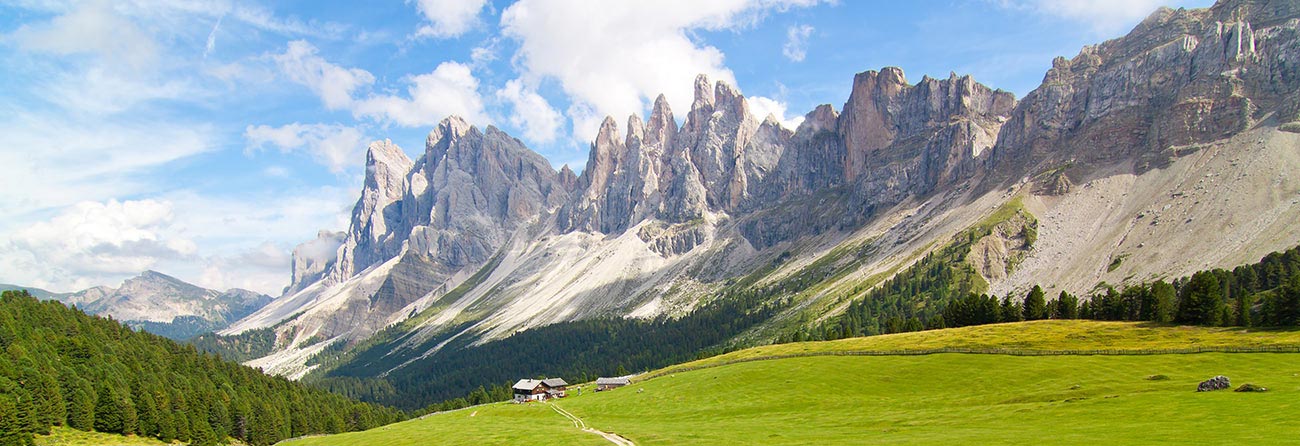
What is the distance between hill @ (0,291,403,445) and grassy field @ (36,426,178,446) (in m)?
1.04

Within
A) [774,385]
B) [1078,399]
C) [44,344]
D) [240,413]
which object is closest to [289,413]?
[240,413]

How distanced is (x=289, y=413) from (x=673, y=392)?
6434 cm

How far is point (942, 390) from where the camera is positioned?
63875 millimetres

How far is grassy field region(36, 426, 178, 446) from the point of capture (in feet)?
213

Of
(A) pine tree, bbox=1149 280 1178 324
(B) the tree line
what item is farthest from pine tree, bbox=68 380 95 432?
(A) pine tree, bbox=1149 280 1178 324

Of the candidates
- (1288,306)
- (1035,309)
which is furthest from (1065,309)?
(1288,306)

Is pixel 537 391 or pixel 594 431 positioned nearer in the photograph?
pixel 594 431

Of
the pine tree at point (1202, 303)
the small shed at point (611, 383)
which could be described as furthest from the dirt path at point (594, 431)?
the pine tree at point (1202, 303)

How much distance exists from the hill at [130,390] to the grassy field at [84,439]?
1.04 m

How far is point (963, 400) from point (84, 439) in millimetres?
87417

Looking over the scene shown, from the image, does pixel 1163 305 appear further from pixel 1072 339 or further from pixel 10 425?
pixel 10 425

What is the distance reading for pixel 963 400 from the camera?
2259 inches

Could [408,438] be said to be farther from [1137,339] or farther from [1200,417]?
[1137,339]

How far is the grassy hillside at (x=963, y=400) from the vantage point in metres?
38.5
